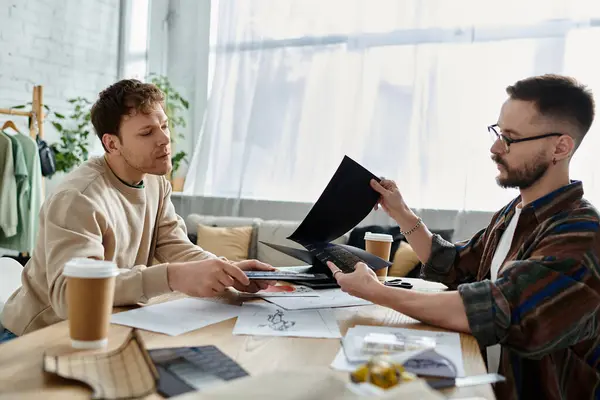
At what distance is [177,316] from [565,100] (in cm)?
101

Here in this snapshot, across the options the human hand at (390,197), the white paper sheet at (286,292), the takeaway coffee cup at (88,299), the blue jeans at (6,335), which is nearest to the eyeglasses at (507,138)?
the human hand at (390,197)

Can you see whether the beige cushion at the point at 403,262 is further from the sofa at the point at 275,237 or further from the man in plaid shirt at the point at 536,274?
the man in plaid shirt at the point at 536,274

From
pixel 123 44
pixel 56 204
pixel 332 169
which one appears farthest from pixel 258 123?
pixel 56 204

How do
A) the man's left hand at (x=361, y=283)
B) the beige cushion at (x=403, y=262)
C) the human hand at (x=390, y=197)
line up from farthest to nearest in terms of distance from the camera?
the beige cushion at (x=403, y=262)
the human hand at (x=390, y=197)
the man's left hand at (x=361, y=283)

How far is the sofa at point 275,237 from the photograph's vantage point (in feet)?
11.5

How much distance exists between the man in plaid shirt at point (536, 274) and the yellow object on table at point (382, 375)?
42cm

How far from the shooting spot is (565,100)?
4.63 ft

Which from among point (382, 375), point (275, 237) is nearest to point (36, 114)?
point (275, 237)

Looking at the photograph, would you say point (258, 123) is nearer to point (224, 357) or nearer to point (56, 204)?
point (56, 204)

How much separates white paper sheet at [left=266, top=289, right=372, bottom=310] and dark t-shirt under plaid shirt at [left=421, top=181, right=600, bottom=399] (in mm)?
294

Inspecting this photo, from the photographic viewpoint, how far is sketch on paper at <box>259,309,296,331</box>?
3.66ft

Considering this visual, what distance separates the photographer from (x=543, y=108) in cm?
141

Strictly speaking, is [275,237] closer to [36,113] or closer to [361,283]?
[36,113]

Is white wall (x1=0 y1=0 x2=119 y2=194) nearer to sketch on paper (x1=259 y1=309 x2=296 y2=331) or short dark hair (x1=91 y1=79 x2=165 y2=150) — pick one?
short dark hair (x1=91 y1=79 x2=165 y2=150)
